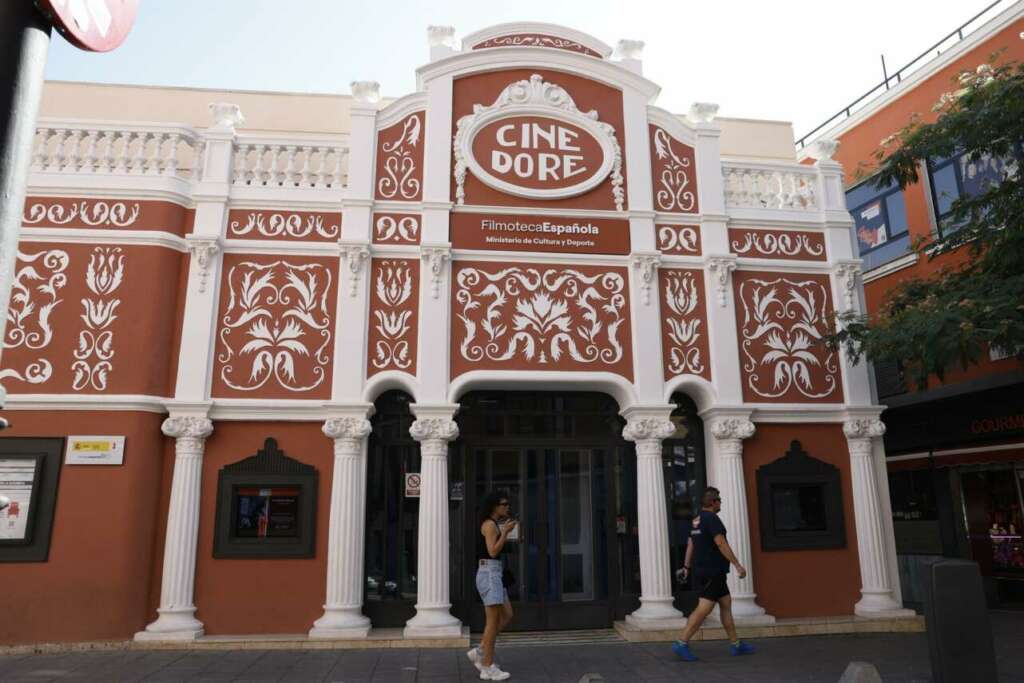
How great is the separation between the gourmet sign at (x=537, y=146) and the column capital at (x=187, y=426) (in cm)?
449

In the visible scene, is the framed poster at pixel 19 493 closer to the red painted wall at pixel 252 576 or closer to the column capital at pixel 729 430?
the red painted wall at pixel 252 576

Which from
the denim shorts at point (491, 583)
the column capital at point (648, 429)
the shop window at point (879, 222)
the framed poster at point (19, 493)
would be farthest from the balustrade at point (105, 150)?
the shop window at point (879, 222)

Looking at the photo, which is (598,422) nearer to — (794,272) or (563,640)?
(563,640)

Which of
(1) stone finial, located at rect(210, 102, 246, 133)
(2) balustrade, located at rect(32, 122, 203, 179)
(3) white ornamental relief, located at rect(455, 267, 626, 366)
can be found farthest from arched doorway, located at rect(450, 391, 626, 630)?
(2) balustrade, located at rect(32, 122, 203, 179)

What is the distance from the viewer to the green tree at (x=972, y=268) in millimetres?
7844

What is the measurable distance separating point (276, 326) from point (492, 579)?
15.3 ft

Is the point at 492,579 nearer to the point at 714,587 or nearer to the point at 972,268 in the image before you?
the point at 714,587

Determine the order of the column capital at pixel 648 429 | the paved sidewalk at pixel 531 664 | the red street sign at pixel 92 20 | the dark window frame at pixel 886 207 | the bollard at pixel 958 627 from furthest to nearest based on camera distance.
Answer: the dark window frame at pixel 886 207
the column capital at pixel 648 429
the paved sidewalk at pixel 531 664
the bollard at pixel 958 627
the red street sign at pixel 92 20

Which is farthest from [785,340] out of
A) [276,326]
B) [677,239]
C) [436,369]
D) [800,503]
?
[276,326]

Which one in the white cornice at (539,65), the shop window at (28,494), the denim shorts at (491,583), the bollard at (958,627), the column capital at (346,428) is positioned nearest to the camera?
the bollard at (958,627)

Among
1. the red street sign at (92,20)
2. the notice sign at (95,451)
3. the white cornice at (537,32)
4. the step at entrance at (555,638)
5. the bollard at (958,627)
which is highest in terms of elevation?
the white cornice at (537,32)

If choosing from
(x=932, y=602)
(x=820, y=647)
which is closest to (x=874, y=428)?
(x=820, y=647)

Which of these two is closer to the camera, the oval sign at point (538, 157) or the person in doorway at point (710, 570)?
the person in doorway at point (710, 570)

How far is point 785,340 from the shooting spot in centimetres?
1039
